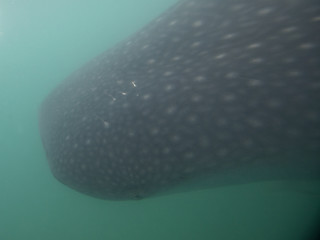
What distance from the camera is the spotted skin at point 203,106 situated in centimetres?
143

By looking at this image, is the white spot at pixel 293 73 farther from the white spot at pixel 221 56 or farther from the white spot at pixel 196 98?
the white spot at pixel 196 98

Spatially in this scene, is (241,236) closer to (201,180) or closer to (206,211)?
(206,211)

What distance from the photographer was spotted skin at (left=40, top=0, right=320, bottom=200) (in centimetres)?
143

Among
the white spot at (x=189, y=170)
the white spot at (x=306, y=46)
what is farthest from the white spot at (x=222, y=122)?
the white spot at (x=306, y=46)

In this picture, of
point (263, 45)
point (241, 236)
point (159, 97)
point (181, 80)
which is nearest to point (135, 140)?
point (159, 97)

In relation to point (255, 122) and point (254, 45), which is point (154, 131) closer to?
point (255, 122)

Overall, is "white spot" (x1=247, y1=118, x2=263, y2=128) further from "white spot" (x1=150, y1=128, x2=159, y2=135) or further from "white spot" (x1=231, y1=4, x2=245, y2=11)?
"white spot" (x1=231, y1=4, x2=245, y2=11)

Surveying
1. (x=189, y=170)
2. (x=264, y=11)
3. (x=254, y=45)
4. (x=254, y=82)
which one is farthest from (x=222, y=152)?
(x=264, y=11)

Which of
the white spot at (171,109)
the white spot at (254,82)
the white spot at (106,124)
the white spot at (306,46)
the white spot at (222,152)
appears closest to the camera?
the white spot at (306,46)

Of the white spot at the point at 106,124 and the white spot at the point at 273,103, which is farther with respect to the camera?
the white spot at the point at 106,124

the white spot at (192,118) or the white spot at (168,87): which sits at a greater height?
the white spot at (168,87)

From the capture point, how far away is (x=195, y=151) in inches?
64.6

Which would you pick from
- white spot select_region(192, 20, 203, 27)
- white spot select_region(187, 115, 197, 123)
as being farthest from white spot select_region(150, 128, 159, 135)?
white spot select_region(192, 20, 203, 27)

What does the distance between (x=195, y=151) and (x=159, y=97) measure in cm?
49
